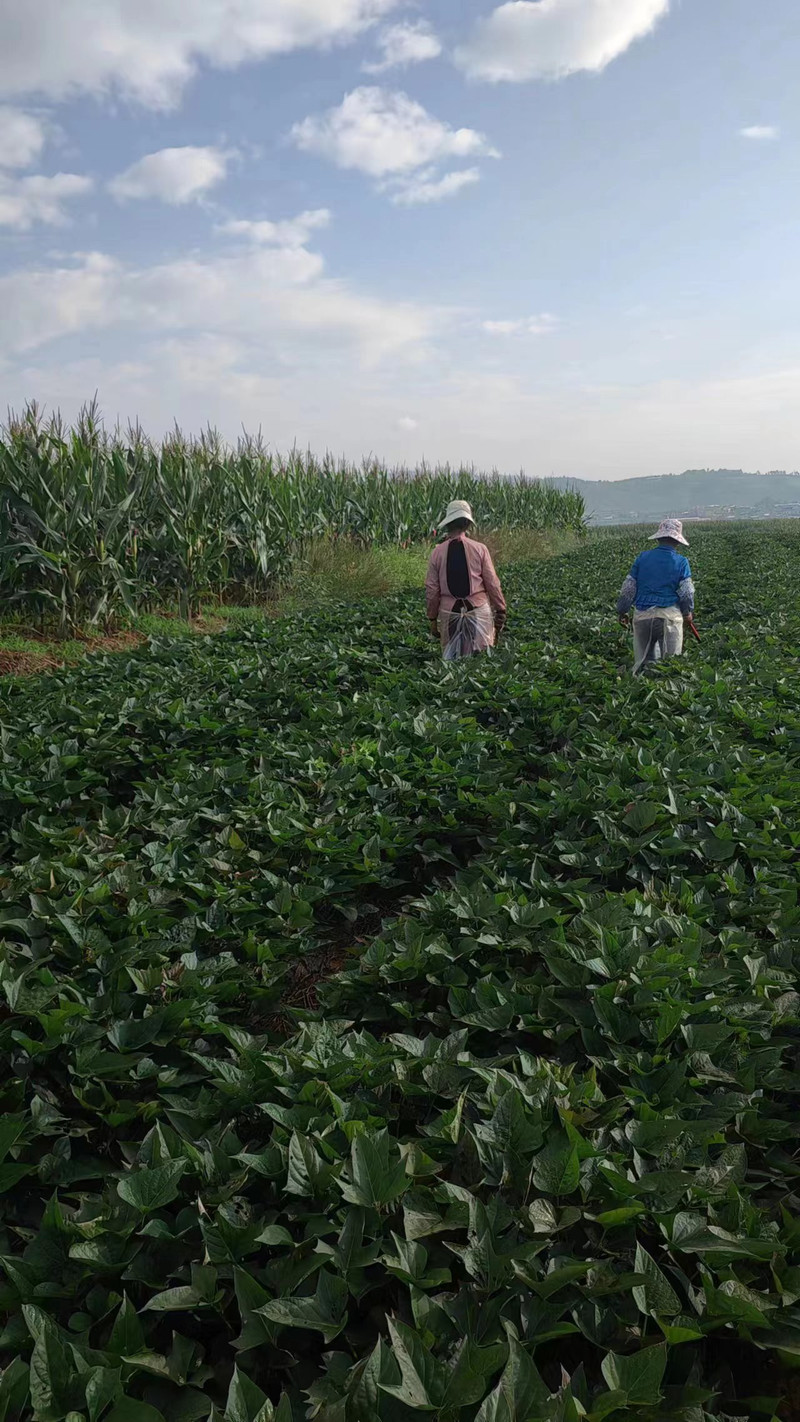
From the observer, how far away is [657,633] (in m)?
8.17

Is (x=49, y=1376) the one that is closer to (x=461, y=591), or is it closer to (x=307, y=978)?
(x=307, y=978)

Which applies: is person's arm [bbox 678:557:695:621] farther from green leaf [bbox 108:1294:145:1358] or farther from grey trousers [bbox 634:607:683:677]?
green leaf [bbox 108:1294:145:1358]

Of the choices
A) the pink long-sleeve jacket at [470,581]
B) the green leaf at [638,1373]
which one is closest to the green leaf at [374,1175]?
the green leaf at [638,1373]

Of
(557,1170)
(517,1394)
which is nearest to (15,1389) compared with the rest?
(517,1394)

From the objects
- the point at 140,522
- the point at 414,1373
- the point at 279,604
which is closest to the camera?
the point at 414,1373

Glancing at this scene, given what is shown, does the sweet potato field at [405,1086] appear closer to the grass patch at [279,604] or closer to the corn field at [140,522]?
the grass patch at [279,604]

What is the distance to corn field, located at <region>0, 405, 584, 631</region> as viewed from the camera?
11203 millimetres

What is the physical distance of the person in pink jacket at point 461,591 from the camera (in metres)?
7.58

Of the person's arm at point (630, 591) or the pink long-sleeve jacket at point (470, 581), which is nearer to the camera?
the pink long-sleeve jacket at point (470, 581)

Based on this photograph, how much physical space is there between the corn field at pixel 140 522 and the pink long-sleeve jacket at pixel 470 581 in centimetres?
612

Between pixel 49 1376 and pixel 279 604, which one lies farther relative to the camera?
pixel 279 604

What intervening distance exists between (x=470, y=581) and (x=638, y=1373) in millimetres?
6716

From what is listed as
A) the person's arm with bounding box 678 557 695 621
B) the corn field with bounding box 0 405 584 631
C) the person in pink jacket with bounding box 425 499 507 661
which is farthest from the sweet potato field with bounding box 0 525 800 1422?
the corn field with bounding box 0 405 584 631

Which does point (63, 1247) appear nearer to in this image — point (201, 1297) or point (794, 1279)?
point (201, 1297)
